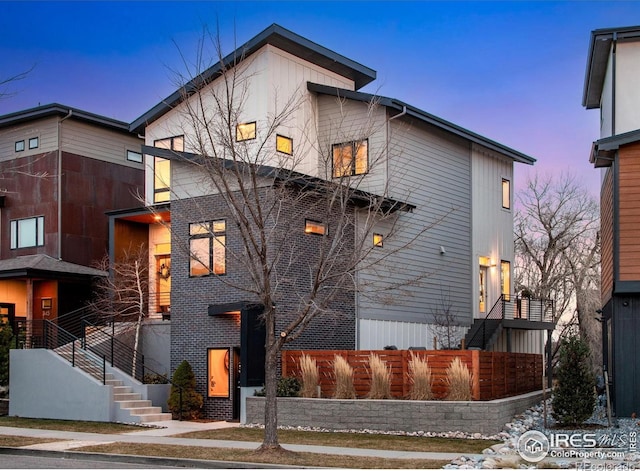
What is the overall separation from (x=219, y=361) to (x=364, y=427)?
5.75 m

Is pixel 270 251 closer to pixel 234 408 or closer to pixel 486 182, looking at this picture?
pixel 234 408

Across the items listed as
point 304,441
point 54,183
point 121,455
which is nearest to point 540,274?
point 54,183

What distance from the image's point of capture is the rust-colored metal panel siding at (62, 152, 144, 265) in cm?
3256

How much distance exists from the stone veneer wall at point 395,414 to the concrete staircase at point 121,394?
322 cm

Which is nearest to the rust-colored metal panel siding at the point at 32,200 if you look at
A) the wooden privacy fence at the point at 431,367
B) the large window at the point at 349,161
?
the large window at the point at 349,161

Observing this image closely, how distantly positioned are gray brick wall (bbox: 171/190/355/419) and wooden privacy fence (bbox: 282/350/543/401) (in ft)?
4.81

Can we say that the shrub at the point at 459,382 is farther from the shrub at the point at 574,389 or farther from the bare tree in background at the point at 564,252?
the bare tree in background at the point at 564,252

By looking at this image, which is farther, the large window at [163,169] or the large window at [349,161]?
the large window at [163,169]

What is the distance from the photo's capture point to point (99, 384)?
77.6 feet

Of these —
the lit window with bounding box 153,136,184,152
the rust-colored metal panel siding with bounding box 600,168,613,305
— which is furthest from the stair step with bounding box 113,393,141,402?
the rust-colored metal panel siding with bounding box 600,168,613,305

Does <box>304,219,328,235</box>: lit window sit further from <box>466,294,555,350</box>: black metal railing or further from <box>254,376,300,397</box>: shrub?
<box>466,294,555,350</box>: black metal railing

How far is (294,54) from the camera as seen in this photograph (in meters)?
27.6

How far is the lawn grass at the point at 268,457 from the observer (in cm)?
1480

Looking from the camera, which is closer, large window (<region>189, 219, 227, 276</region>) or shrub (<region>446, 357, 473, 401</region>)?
shrub (<region>446, 357, 473, 401</region>)
